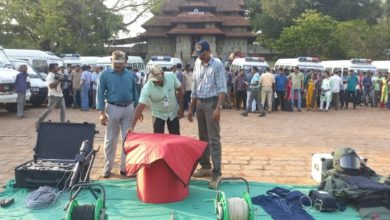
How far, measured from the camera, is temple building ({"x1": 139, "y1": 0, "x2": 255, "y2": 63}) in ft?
166

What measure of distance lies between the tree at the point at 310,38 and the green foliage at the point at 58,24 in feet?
52.8

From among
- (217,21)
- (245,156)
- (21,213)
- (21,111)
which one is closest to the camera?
(21,213)

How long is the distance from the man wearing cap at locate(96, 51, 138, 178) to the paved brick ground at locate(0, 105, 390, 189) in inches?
22.4

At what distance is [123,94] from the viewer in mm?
6414

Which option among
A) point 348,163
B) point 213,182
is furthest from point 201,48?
point 348,163

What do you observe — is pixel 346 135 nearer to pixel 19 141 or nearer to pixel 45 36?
pixel 19 141

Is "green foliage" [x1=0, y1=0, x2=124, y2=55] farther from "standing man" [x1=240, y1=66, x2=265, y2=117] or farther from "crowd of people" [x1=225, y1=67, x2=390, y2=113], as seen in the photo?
"standing man" [x1=240, y1=66, x2=265, y2=117]

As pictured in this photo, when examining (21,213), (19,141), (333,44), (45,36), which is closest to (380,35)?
(333,44)

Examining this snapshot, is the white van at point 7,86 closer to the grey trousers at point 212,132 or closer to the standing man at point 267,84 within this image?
the standing man at point 267,84

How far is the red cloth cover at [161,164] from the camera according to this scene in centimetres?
510

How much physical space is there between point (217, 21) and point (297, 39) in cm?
1252

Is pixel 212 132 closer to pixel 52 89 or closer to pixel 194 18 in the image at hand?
pixel 52 89

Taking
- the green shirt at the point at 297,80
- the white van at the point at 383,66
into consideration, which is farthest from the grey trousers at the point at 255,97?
the white van at the point at 383,66

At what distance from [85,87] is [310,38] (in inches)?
1145
